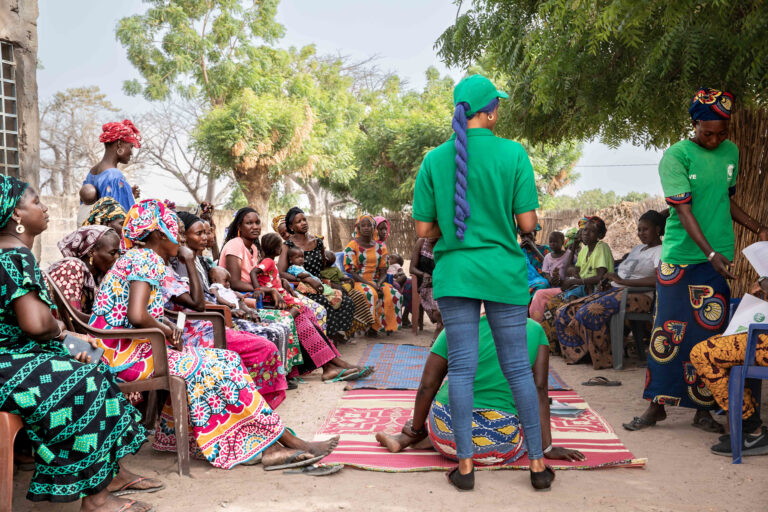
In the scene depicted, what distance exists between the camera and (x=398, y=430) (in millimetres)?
4543

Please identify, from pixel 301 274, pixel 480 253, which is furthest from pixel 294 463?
pixel 301 274

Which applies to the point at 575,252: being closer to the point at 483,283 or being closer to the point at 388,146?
the point at 483,283

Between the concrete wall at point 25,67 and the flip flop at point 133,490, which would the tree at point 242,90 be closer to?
the concrete wall at point 25,67

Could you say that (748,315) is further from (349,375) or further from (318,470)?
(349,375)

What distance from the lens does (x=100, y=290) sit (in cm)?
362

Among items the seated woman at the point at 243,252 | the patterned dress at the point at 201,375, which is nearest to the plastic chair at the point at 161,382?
the patterned dress at the point at 201,375

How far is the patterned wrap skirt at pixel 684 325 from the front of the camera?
4285 millimetres

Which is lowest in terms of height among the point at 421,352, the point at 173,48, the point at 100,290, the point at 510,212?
the point at 421,352

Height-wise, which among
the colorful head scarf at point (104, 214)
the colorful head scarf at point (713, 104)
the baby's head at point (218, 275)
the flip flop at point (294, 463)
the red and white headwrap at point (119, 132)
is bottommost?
the flip flop at point (294, 463)

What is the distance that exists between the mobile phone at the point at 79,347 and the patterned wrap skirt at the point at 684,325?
11.5 ft

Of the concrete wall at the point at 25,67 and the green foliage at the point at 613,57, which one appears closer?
the green foliage at the point at 613,57

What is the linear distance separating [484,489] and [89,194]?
3.93 meters

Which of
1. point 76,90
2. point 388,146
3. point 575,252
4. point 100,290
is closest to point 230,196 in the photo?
point 76,90

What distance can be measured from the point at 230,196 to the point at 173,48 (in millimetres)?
10224
